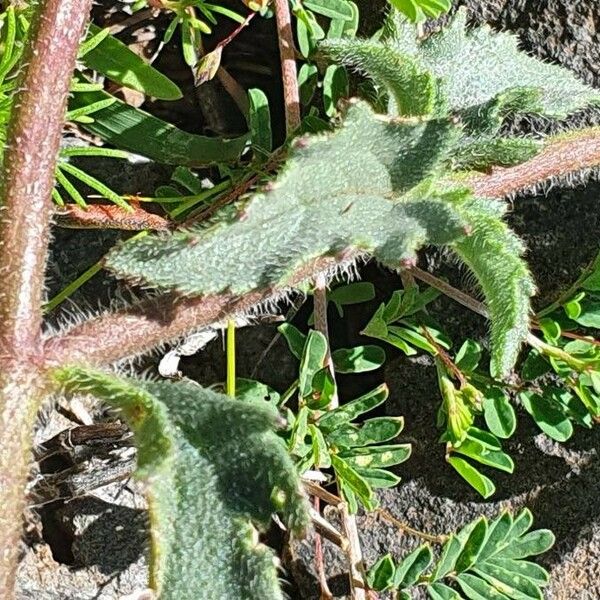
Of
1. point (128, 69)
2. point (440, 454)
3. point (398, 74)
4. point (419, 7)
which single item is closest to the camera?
point (398, 74)

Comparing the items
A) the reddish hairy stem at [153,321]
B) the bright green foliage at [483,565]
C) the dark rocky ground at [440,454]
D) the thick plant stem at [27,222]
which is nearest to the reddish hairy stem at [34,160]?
the thick plant stem at [27,222]

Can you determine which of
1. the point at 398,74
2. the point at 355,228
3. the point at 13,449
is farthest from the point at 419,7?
the point at 13,449

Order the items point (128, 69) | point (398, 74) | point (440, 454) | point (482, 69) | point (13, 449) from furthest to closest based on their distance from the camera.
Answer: point (440, 454) → point (128, 69) → point (482, 69) → point (398, 74) → point (13, 449)

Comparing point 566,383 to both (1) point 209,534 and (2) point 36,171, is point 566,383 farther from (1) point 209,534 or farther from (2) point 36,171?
(2) point 36,171

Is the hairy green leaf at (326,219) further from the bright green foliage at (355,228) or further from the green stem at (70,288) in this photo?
the green stem at (70,288)

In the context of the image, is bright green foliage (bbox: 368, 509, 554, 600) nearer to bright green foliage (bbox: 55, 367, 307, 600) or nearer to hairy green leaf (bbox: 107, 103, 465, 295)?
bright green foliage (bbox: 55, 367, 307, 600)

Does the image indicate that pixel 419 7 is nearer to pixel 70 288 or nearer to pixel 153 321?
pixel 153 321

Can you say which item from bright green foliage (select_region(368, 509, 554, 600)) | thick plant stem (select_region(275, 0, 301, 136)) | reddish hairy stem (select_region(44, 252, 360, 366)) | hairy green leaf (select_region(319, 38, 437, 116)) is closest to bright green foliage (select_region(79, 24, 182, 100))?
thick plant stem (select_region(275, 0, 301, 136))
